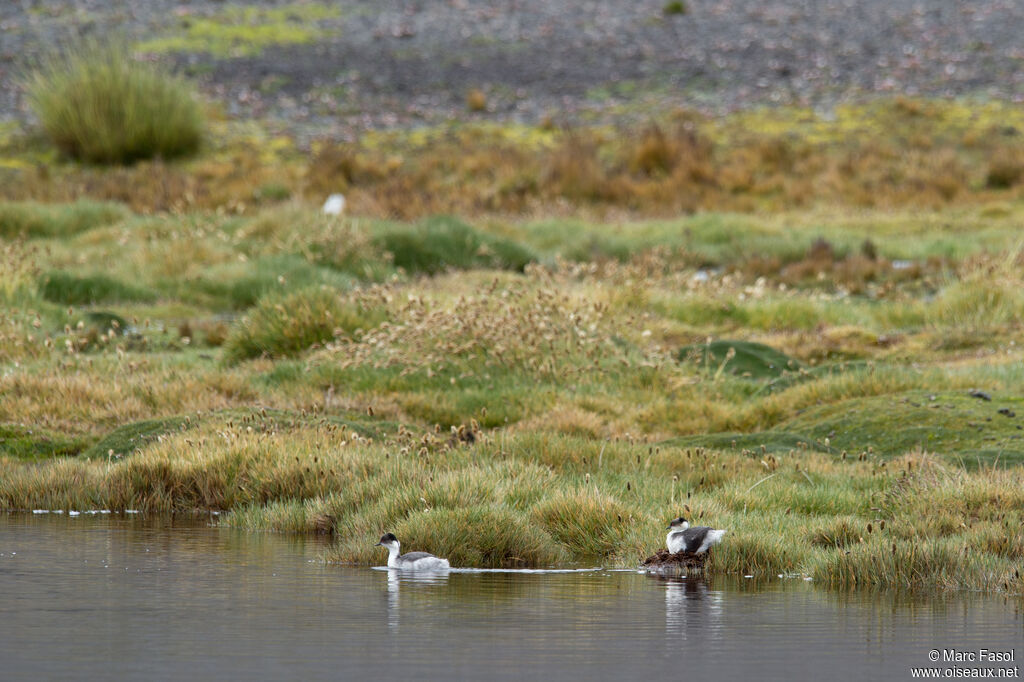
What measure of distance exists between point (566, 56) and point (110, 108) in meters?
16.2

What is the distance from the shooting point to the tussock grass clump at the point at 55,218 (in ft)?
74.9

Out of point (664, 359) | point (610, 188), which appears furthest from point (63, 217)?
point (664, 359)

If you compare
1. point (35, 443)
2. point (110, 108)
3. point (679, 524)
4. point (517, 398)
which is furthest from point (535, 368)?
point (110, 108)

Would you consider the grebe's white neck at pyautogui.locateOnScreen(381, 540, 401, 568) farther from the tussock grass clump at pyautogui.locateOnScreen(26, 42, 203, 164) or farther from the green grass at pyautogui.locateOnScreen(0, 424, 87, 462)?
the tussock grass clump at pyautogui.locateOnScreen(26, 42, 203, 164)

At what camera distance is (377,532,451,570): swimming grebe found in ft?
25.2

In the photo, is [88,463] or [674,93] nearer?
[88,463]

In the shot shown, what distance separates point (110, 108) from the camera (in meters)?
30.5

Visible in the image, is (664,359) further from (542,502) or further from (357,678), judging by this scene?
(357,678)

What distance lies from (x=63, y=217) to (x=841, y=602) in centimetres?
1902

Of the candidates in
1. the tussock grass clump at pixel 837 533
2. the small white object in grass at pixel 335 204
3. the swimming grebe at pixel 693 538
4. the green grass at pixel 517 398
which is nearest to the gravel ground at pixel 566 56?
the small white object in grass at pixel 335 204

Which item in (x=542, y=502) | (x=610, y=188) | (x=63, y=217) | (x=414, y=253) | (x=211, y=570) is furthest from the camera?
(x=610, y=188)

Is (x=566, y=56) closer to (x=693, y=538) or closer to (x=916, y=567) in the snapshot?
(x=693, y=538)

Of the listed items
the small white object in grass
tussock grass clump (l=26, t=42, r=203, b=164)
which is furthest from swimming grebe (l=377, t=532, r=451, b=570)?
tussock grass clump (l=26, t=42, r=203, b=164)

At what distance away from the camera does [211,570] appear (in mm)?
7809
